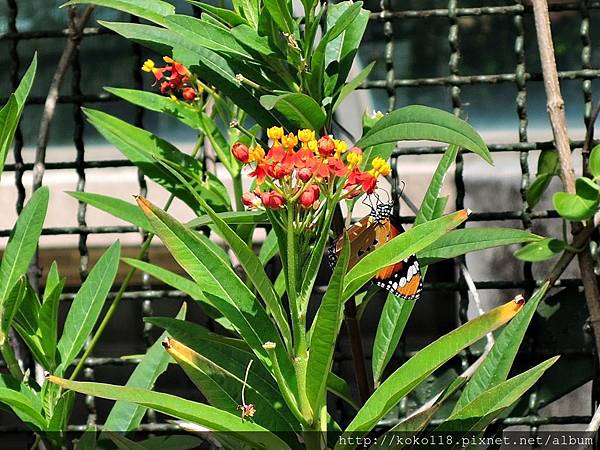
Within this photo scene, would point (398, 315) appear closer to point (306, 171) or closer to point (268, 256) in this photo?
point (268, 256)

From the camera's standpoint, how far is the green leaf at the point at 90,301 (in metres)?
1.20

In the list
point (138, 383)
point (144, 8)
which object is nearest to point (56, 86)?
point (144, 8)

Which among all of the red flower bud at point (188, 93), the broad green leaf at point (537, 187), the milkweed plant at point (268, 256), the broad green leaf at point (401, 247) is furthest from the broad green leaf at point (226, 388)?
the broad green leaf at point (537, 187)

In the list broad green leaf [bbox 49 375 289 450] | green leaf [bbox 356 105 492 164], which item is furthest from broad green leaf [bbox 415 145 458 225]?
broad green leaf [bbox 49 375 289 450]

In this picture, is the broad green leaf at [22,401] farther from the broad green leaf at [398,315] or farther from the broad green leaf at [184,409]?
the broad green leaf at [398,315]

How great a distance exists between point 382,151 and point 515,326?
29 centimetres

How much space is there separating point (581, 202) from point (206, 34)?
1.73ft

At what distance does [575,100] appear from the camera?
5.23ft

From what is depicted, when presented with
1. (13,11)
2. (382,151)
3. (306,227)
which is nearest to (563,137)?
(382,151)

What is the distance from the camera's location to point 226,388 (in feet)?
3.19

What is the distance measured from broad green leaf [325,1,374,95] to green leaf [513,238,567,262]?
339 mm

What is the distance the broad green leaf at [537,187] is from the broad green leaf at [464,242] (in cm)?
17

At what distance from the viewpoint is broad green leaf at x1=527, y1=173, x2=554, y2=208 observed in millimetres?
1291

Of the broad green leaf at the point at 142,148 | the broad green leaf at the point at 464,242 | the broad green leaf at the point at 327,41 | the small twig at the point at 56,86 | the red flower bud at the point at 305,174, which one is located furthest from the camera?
the small twig at the point at 56,86
